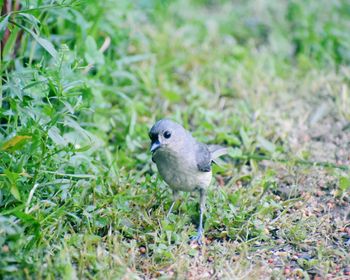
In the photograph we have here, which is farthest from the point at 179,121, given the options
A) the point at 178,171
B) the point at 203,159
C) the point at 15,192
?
the point at 15,192

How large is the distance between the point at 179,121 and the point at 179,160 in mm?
1352

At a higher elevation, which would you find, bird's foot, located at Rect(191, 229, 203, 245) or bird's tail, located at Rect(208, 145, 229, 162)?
bird's tail, located at Rect(208, 145, 229, 162)

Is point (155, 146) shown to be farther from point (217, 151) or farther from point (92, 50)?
point (92, 50)

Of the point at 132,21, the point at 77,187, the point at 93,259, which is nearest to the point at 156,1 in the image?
the point at 132,21

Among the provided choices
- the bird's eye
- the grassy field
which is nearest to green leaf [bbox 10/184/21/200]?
the grassy field

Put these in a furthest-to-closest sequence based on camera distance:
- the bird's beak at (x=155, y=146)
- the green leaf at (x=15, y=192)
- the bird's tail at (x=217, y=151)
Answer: the bird's tail at (x=217, y=151) < the bird's beak at (x=155, y=146) < the green leaf at (x=15, y=192)

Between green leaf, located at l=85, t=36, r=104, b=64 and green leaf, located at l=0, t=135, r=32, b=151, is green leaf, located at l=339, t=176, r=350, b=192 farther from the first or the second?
green leaf, located at l=0, t=135, r=32, b=151

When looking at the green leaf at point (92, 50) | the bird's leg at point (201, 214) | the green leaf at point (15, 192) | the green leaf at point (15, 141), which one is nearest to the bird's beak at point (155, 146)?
the bird's leg at point (201, 214)

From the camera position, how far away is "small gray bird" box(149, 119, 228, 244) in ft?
14.2

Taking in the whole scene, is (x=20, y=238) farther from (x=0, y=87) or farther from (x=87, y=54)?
(x=87, y=54)

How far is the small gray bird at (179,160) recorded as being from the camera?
433cm

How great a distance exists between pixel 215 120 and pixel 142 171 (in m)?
1.14

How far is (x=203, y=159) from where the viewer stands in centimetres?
451

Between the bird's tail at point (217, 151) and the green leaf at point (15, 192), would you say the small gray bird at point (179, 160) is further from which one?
the green leaf at point (15, 192)
